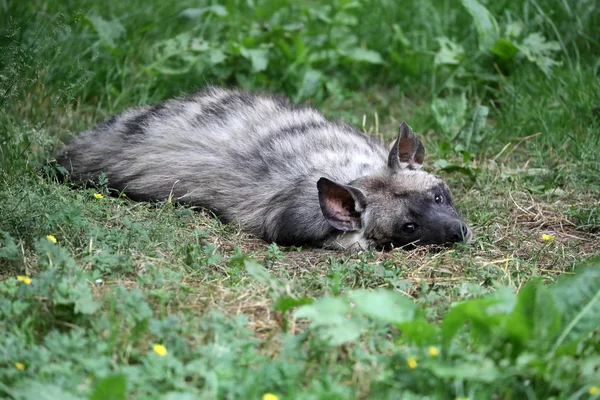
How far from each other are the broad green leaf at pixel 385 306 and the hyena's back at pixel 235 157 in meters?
1.79

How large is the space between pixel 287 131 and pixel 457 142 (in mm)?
1671

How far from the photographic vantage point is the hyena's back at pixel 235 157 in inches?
213

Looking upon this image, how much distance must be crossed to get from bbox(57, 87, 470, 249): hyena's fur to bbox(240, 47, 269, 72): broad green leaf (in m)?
0.94

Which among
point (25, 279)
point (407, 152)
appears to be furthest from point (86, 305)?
point (407, 152)

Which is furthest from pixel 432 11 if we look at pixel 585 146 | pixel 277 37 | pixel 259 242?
pixel 259 242

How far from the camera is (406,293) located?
4285mm

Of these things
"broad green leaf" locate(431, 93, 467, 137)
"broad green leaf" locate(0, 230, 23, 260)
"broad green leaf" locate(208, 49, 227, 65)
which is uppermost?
"broad green leaf" locate(208, 49, 227, 65)

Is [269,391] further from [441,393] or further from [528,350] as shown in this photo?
[528,350]

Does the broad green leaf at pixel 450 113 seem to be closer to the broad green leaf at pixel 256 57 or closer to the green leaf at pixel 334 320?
the broad green leaf at pixel 256 57

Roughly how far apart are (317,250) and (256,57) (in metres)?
2.64

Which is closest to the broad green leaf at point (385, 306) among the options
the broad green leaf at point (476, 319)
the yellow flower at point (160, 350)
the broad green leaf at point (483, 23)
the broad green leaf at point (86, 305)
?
the broad green leaf at point (476, 319)

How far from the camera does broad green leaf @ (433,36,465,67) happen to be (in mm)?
7242

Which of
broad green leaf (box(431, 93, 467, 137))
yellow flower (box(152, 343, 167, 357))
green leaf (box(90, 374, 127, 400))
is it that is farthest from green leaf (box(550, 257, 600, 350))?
broad green leaf (box(431, 93, 467, 137))

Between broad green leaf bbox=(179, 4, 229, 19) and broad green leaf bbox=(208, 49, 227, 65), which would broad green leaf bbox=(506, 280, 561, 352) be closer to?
broad green leaf bbox=(208, 49, 227, 65)
